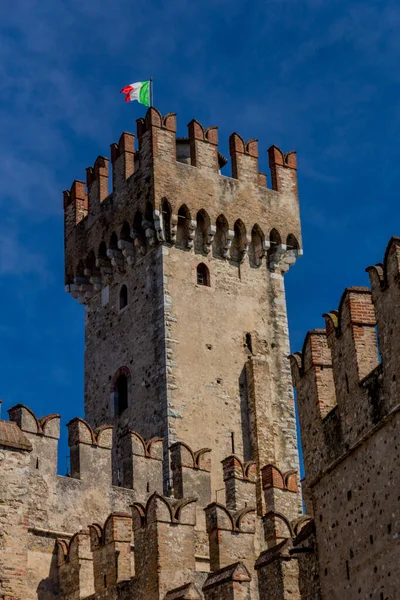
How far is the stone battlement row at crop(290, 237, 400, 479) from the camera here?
1373cm

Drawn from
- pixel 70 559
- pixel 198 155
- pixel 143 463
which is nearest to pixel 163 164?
pixel 198 155

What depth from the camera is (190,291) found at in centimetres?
2938

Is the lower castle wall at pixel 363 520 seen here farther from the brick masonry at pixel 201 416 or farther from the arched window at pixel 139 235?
the arched window at pixel 139 235

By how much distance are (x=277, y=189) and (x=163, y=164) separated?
375cm

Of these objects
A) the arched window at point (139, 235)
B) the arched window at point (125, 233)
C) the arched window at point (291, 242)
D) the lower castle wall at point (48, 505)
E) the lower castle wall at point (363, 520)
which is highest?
the arched window at point (291, 242)

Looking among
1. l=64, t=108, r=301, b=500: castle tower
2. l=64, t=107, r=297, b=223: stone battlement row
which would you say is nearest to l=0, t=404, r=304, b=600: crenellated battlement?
l=64, t=108, r=301, b=500: castle tower

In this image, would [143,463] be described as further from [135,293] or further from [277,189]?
[277,189]

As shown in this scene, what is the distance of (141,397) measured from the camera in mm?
28453

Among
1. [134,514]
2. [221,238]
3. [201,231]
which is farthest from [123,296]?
[134,514]

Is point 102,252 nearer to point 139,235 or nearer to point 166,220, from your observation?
point 139,235

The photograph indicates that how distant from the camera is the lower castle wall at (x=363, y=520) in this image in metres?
13.2

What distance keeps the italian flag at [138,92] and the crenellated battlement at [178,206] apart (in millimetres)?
1965

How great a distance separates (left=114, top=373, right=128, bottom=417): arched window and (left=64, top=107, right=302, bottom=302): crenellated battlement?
9.65 ft

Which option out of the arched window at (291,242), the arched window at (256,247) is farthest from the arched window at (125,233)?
the arched window at (291,242)
